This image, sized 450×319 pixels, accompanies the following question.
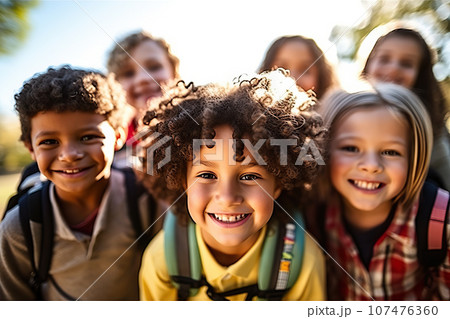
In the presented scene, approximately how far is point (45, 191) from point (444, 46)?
116 cm

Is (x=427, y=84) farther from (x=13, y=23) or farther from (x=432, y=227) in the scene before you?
(x=13, y=23)

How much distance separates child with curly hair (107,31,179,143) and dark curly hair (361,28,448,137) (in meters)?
0.63

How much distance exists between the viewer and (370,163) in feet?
2.80

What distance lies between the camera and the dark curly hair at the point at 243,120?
0.75 m

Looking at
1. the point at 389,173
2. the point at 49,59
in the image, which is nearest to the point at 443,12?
the point at 389,173

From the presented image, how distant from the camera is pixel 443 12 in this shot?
3.34ft

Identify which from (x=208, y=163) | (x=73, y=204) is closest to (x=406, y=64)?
(x=208, y=163)

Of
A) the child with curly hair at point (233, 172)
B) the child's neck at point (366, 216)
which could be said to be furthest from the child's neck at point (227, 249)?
the child's neck at point (366, 216)

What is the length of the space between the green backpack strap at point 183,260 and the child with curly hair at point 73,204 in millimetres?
133

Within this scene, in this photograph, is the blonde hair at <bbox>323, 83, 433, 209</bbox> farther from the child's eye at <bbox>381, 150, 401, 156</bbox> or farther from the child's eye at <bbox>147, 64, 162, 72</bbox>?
the child's eye at <bbox>147, 64, 162, 72</bbox>

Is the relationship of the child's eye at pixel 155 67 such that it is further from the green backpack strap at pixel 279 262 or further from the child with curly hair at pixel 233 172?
the green backpack strap at pixel 279 262

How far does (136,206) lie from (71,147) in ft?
0.81

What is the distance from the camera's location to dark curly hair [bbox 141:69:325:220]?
0.75 m

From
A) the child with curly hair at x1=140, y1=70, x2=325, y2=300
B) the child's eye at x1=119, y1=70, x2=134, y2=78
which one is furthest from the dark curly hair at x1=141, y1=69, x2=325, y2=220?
the child's eye at x1=119, y1=70, x2=134, y2=78
